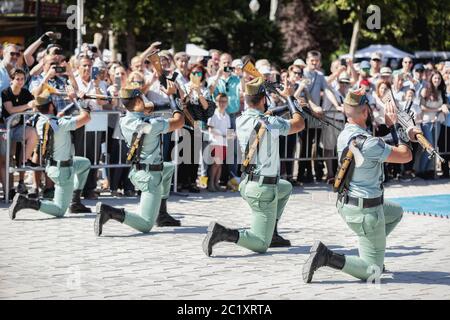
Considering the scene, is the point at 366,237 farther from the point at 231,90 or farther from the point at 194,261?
the point at 231,90

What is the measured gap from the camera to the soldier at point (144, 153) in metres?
11.3

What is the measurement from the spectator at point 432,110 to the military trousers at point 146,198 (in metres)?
7.73

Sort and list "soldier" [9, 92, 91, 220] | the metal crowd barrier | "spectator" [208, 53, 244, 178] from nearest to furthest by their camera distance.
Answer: "soldier" [9, 92, 91, 220]
the metal crowd barrier
"spectator" [208, 53, 244, 178]

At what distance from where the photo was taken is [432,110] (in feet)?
59.1

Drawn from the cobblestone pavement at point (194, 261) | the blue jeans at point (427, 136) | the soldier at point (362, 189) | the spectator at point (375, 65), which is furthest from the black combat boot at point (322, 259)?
the spectator at point (375, 65)

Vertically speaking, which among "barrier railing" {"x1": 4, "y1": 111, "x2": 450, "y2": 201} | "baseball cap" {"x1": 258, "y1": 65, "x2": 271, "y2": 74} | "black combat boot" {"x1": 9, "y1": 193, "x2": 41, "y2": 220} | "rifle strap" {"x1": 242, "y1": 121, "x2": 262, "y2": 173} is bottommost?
"black combat boot" {"x1": 9, "y1": 193, "x2": 41, "y2": 220}

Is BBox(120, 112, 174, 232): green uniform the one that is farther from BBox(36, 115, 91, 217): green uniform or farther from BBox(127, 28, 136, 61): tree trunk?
BBox(127, 28, 136, 61): tree trunk

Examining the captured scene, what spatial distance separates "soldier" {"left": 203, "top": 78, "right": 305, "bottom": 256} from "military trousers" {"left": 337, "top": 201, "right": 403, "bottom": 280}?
137 cm

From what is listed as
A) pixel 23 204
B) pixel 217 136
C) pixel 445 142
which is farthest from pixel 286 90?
pixel 445 142

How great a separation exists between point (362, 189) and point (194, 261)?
6.88ft

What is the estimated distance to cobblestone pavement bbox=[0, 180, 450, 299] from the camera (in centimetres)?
867

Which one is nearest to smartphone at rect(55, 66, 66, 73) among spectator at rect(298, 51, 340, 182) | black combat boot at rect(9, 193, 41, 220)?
black combat boot at rect(9, 193, 41, 220)

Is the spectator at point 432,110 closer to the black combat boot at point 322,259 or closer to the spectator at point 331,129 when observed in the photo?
the spectator at point 331,129
